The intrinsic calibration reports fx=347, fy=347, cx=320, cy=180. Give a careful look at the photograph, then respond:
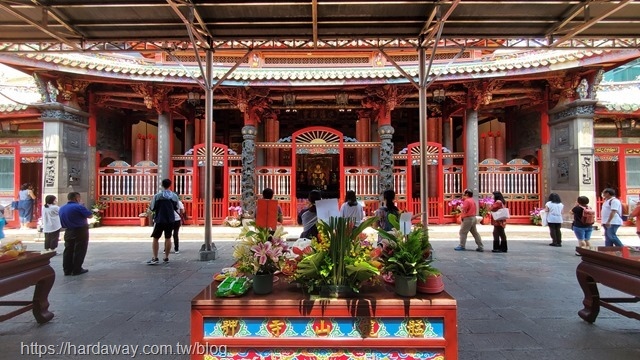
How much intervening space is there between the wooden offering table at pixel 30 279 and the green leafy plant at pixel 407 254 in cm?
360

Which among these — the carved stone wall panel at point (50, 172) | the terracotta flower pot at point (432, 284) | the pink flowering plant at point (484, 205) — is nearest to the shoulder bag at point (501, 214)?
the pink flowering plant at point (484, 205)

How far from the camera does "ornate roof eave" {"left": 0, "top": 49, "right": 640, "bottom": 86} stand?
1003 centimetres

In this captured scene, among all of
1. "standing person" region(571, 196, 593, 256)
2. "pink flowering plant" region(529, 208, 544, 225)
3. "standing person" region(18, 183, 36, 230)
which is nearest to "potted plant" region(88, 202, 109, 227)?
"standing person" region(18, 183, 36, 230)

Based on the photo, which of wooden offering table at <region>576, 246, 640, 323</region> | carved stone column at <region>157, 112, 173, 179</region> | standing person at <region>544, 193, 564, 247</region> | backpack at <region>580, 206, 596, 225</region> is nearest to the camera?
wooden offering table at <region>576, 246, 640, 323</region>

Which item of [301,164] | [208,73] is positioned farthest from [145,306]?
[301,164]

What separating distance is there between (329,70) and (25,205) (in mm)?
11164

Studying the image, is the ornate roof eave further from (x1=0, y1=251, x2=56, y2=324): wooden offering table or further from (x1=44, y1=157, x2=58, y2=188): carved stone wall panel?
(x1=0, y1=251, x2=56, y2=324): wooden offering table

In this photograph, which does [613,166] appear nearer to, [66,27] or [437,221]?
[437,221]

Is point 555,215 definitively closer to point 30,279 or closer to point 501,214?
point 501,214

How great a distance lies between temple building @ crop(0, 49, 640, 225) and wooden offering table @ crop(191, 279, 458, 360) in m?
9.51

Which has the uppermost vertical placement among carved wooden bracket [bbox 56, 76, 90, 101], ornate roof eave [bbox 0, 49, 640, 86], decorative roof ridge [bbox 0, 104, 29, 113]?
ornate roof eave [bbox 0, 49, 640, 86]

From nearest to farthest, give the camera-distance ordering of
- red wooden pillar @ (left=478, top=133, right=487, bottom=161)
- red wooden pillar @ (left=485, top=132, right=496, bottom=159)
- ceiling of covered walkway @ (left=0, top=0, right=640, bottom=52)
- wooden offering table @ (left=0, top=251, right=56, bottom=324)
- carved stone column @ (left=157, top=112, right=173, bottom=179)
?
wooden offering table @ (left=0, top=251, right=56, bottom=324), ceiling of covered walkway @ (left=0, top=0, right=640, bottom=52), carved stone column @ (left=157, top=112, right=173, bottom=179), red wooden pillar @ (left=485, top=132, right=496, bottom=159), red wooden pillar @ (left=478, top=133, right=487, bottom=161)

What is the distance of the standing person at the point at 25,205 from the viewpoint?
11.6 m

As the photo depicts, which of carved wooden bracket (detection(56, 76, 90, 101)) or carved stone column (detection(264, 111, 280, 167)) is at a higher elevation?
carved wooden bracket (detection(56, 76, 90, 101))
